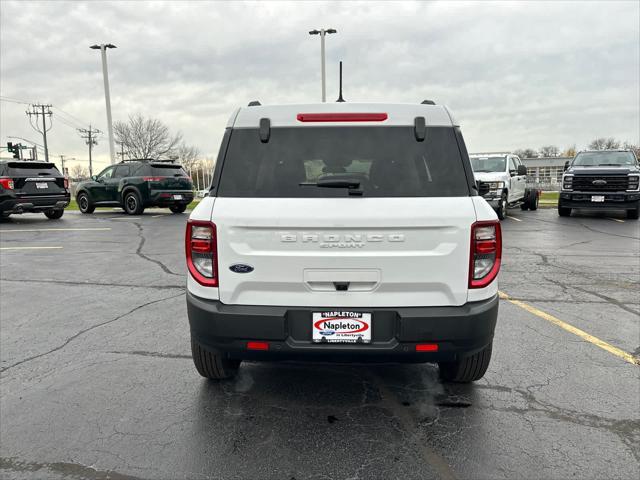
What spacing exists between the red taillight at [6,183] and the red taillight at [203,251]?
49.6ft

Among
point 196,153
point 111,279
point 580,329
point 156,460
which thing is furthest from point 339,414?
point 196,153

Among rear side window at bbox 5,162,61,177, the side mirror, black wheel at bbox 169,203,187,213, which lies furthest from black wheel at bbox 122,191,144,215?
the side mirror

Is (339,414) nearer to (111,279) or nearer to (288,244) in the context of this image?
(288,244)

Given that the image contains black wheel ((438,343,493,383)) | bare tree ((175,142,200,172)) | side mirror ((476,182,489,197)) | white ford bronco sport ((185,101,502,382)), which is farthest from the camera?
bare tree ((175,142,200,172))

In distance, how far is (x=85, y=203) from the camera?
1881 centimetres

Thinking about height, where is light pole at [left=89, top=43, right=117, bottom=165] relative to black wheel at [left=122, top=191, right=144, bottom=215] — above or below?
above

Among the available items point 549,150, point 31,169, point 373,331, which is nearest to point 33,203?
point 31,169

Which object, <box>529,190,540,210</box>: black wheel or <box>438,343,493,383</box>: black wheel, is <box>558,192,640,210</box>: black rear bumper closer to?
<box>529,190,540,210</box>: black wheel

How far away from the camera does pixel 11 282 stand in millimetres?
7211

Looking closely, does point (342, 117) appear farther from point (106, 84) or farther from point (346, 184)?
point (106, 84)

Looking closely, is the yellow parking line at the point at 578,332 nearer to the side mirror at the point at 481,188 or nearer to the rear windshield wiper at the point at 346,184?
the side mirror at the point at 481,188

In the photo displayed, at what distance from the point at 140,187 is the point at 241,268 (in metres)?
15.7

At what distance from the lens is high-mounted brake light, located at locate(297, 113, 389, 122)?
3.02 metres

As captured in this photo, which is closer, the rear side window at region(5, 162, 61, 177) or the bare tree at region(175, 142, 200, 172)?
the rear side window at region(5, 162, 61, 177)
